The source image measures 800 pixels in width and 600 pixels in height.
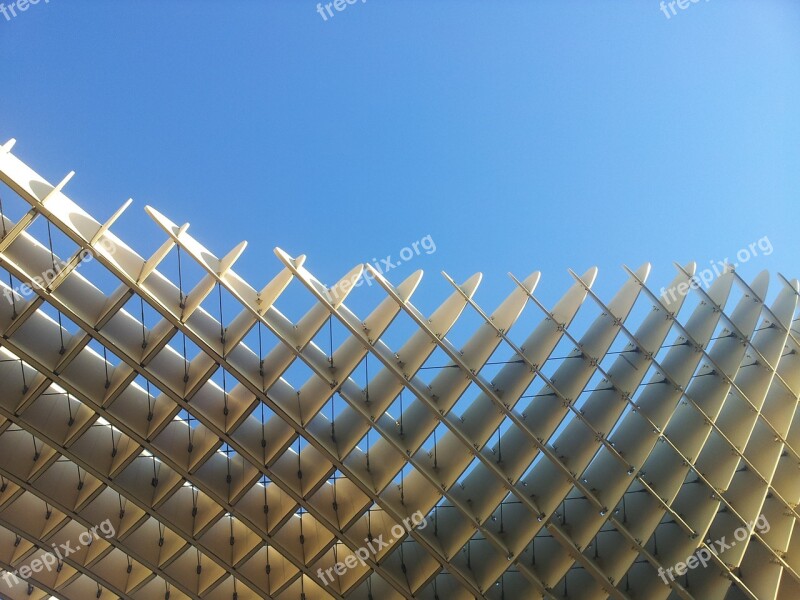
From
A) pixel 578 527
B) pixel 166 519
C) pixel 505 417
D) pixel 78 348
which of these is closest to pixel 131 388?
pixel 78 348

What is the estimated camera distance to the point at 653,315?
34594mm

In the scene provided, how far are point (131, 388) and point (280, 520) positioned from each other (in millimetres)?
7903

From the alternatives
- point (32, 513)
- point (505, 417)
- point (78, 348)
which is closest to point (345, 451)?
point (505, 417)

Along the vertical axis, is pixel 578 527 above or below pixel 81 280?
below

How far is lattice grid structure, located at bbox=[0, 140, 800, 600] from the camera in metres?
28.5

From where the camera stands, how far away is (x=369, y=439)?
33531 mm

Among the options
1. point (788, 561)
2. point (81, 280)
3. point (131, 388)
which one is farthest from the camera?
point (788, 561)

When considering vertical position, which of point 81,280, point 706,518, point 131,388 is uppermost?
point 81,280

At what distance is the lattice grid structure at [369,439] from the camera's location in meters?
28.5

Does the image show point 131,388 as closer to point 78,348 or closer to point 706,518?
point 78,348

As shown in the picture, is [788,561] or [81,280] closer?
[81,280]

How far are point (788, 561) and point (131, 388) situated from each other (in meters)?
31.0

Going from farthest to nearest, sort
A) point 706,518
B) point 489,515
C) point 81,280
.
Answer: point 706,518, point 489,515, point 81,280

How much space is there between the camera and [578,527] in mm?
34656
